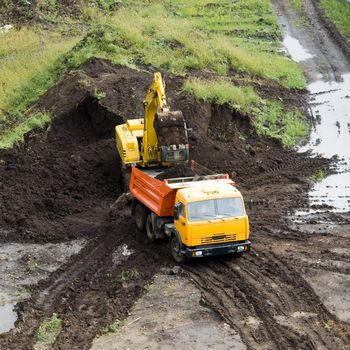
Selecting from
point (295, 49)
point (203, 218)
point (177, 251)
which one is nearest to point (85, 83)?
point (177, 251)

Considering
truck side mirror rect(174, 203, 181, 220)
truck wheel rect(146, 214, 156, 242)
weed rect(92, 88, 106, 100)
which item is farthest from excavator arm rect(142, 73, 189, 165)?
weed rect(92, 88, 106, 100)

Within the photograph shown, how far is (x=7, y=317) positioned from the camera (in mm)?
21484

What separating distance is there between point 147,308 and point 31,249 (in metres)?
6.42

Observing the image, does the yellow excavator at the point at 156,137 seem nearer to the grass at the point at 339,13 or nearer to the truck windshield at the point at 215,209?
the truck windshield at the point at 215,209

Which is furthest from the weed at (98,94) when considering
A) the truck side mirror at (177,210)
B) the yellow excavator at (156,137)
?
the truck side mirror at (177,210)

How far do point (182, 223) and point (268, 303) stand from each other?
3573 mm

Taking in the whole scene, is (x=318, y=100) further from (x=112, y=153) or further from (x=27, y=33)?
(x=27, y=33)

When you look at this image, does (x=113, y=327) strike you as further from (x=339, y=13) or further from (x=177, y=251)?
(x=339, y=13)

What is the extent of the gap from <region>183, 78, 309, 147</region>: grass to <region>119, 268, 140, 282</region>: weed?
13495mm

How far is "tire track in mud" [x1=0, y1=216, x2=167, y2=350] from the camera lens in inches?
790

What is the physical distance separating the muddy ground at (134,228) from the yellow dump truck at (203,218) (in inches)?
28.1

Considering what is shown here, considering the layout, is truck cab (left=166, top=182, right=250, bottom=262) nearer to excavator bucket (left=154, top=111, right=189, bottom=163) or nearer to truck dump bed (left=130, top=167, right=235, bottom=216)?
truck dump bed (left=130, top=167, right=235, bottom=216)

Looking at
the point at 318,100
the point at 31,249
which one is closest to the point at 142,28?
the point at 318,100

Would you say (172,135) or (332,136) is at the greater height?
(172,135)
